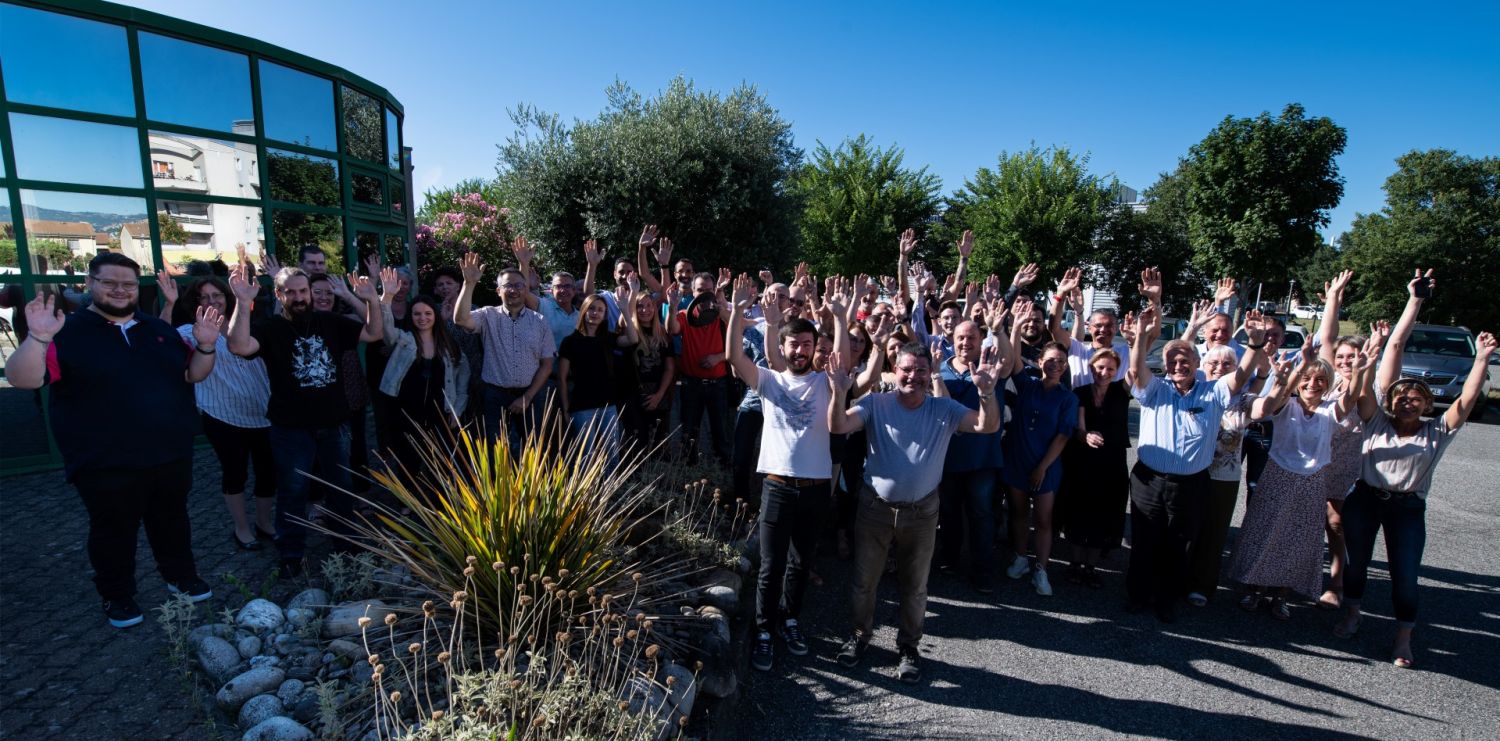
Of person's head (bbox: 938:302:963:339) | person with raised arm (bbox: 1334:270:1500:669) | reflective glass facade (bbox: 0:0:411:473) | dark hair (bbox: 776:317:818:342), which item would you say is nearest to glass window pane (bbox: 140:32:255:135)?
reflective glass facade (bbox: 0:0:411:473)

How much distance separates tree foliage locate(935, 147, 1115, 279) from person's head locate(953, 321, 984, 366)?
71.4 ft

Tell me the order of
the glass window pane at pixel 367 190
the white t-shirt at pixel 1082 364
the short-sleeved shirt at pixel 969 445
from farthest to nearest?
the glass window pane at pixel 367 190 → the white t-shirt at pixel 1082 364 → the short-sleeved shirt at pixel 969 445

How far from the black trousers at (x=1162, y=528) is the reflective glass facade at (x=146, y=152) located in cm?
756

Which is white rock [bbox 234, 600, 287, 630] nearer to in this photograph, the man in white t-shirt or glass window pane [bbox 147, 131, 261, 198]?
the man in white t-shirt

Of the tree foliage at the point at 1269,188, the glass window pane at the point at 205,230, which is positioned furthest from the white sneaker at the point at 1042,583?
the tree foliage at the point at 1269,188

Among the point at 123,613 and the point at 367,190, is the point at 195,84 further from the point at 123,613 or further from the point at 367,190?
the point at 123,613

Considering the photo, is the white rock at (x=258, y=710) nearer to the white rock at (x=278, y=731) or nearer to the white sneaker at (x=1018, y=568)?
the white rock at (x=278, y=731)

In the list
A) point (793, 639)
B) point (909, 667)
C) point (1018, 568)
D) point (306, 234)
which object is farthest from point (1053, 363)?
point (306, 234)

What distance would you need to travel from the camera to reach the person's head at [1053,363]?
4719mm

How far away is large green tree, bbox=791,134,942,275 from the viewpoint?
26281mm

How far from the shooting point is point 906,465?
11.9ft

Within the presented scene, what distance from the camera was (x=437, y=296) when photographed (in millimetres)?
5652

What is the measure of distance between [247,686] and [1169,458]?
498cm

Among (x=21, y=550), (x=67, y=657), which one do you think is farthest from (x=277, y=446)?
(x=21, y=550)
